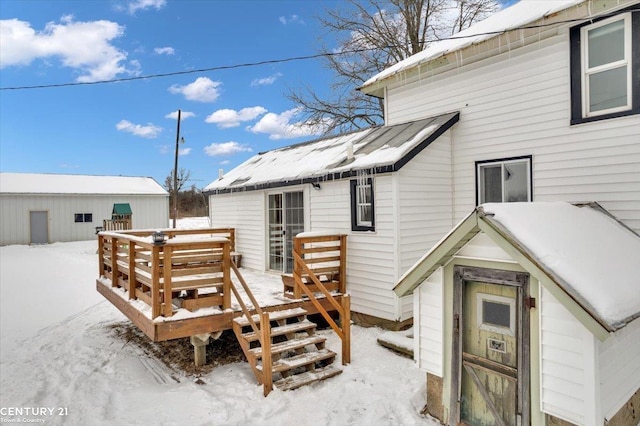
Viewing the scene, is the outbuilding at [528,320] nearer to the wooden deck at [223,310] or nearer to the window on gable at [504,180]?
the wooden deck at [223,310]

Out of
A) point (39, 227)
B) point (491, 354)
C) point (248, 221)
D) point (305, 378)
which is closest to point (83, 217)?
point (39, 227)

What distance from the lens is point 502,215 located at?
345 centimetres

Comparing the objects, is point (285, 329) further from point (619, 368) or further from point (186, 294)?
point (619, 368)

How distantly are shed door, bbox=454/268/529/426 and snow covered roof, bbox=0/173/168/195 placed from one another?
26.2 m

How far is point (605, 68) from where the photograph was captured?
5453 mm

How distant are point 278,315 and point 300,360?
2.82 ft

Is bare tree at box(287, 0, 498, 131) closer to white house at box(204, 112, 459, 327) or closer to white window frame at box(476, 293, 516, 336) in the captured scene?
white house at box(204, 112, 459, 327)

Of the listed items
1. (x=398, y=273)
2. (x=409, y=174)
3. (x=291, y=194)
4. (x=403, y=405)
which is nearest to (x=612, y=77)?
(x=409, y=174)

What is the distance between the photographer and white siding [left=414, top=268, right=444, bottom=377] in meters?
3.94

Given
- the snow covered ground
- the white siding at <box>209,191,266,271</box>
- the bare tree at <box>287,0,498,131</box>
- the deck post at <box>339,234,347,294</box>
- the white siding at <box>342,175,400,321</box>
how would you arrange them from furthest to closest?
the bare tree at <box>287,0,498,131</box> < the white siding at <box>209,191,266,271</box> < the deck post at <box>339,234,347,294</box> < the white siding at <box>342,175,400,321</box> < the snow covered ground

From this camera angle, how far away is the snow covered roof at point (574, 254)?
290 centimetres

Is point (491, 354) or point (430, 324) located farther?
point (430, 324)

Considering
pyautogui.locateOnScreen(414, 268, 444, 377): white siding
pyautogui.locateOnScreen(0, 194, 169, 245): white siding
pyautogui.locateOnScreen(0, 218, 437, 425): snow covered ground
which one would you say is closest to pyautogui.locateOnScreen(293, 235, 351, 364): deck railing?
pyautogui.locateOnScreen(0, 218, 437, 425): snow covered ground

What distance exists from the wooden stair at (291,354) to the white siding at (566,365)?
2.65 meters
